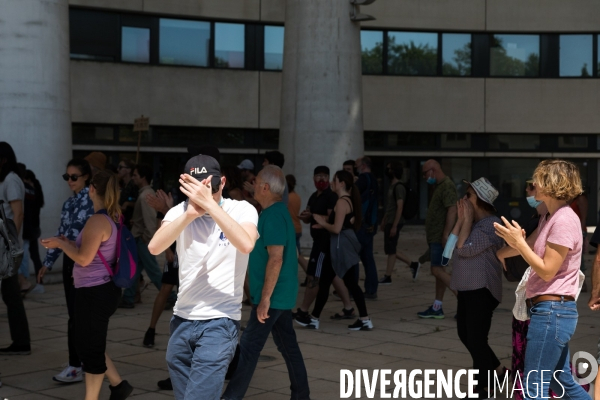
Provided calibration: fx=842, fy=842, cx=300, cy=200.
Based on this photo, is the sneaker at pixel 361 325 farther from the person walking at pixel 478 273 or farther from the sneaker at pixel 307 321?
the person walking at pixel 478 273

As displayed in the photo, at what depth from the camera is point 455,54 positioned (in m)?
27.8

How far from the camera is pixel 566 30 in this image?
27.8 meters

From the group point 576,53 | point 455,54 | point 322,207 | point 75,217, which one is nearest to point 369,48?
point 455,54

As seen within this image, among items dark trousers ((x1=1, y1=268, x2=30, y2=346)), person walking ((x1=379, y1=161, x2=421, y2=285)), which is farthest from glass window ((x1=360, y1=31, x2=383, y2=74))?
dark trousers ((x1=1, y1=268, x2=30, y2=346))

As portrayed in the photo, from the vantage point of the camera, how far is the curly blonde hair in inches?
201

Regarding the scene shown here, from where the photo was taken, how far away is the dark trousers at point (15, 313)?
8172 mm

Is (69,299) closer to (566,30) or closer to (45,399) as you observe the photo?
(45,399)

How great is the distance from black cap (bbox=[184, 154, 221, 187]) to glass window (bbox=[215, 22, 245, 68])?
22.4 m

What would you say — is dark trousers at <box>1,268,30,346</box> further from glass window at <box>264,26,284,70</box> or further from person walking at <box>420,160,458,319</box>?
glass window at <box>264,26,284,70</box>

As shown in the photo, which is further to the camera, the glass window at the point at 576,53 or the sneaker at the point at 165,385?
the glass window at the point at 576,53

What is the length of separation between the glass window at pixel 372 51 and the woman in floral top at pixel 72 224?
20895 millimetres

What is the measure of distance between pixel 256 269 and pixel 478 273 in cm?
→ 174

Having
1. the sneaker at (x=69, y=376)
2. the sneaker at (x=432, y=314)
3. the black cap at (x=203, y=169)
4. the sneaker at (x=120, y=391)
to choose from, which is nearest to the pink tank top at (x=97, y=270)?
the sneaker at (x=120, y=391)

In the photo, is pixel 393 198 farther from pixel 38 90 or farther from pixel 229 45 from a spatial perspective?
pixel 229 45
